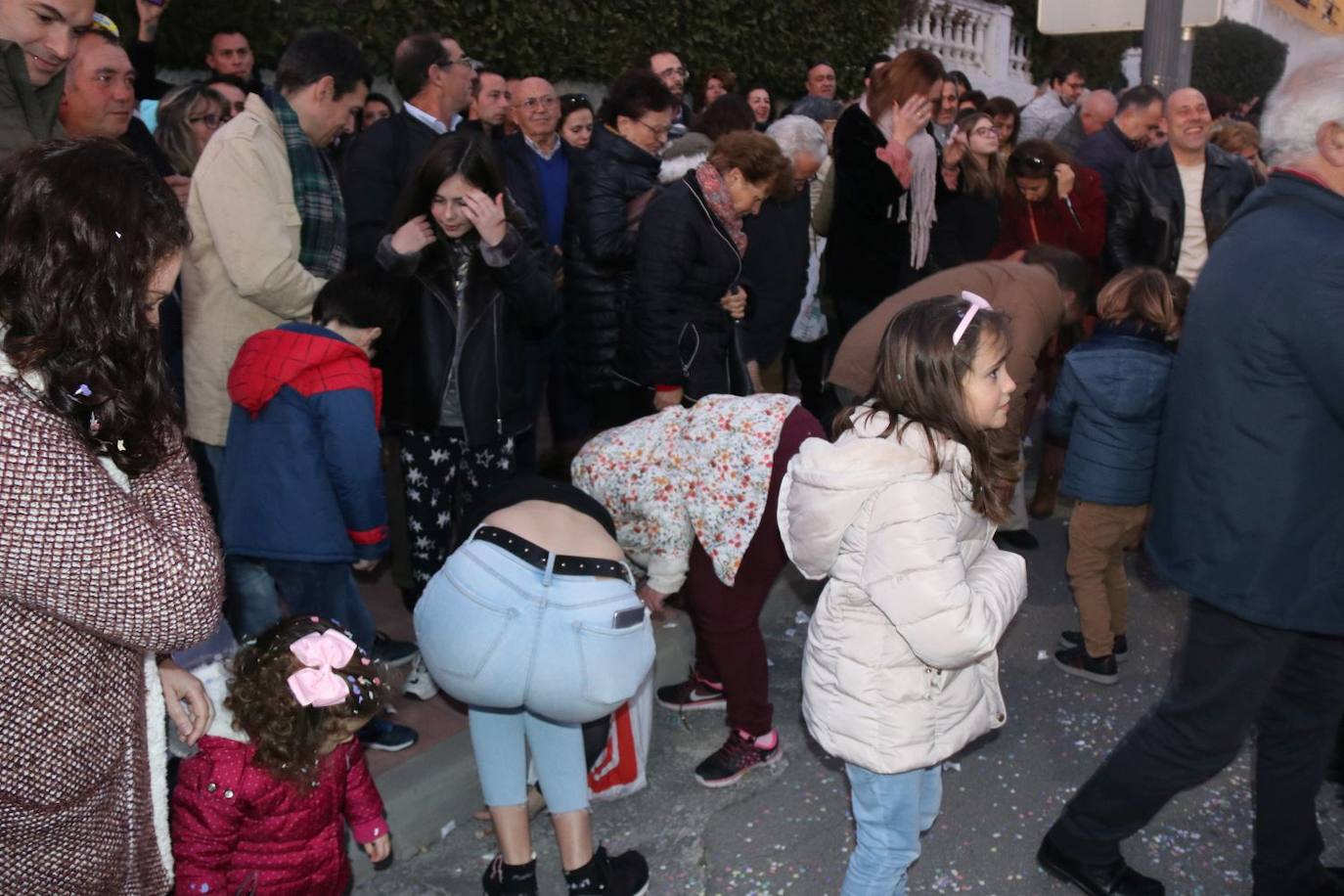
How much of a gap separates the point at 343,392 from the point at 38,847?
5.73ft

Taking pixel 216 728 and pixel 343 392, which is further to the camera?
pixel 343 392

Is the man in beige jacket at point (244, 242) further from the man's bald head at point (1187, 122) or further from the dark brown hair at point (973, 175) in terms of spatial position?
the man's bald head at point (1187, 122)

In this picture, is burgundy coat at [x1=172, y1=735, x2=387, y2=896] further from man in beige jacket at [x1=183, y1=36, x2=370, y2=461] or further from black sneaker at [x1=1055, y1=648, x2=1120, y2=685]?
black sneaker at [x1=1055, y1=648, x2=1120, y2=685]

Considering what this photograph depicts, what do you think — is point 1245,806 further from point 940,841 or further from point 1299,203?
point 1299,203

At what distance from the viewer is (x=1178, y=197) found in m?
6.61

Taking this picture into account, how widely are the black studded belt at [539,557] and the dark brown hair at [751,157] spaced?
223 centimetres

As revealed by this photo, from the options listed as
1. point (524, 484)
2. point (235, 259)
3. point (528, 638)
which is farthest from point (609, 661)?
point (235, 259)

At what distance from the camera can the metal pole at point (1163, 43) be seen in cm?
666

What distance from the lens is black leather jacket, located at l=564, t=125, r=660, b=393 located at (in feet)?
16.9

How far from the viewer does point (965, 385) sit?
8.75 feet

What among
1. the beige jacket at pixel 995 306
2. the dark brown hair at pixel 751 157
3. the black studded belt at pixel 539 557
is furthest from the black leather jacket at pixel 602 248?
the black studded belt at pixel 539 557

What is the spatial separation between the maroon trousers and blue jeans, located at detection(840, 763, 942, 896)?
2.89 ft

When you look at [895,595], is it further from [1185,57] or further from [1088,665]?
Result: [1185,57]

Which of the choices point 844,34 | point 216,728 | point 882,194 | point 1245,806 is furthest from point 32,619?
point 844,34
